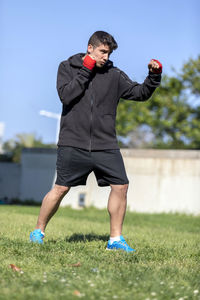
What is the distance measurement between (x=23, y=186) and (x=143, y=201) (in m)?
5.82

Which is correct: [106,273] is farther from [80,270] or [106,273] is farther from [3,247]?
[3,247]

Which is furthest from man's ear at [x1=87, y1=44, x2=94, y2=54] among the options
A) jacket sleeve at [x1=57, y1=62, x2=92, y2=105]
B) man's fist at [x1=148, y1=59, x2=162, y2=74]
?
man's fist at [x1=148, y1=59, x2=162, y2=74]

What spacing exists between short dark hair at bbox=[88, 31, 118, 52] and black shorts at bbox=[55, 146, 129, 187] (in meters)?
0.99

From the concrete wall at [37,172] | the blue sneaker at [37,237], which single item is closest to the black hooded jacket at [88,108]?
the blue sneaker at [37,237]

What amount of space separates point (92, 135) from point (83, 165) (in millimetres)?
296

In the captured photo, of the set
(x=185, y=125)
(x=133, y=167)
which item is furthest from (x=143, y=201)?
(x=185, y=125)

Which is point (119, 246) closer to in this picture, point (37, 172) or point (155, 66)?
point (155, 66)

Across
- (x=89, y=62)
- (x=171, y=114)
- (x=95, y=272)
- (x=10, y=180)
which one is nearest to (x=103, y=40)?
(x=89, y=62)

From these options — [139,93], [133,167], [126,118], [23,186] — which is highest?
[126,118]

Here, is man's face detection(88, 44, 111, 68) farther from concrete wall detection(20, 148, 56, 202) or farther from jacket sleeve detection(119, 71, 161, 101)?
concrete wall detection(20, 148, 56, 202)

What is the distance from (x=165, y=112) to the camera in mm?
31141

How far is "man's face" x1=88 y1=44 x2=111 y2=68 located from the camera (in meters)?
4.32

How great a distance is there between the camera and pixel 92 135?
4.39m

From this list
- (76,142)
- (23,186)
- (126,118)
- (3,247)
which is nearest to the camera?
(3,247)
